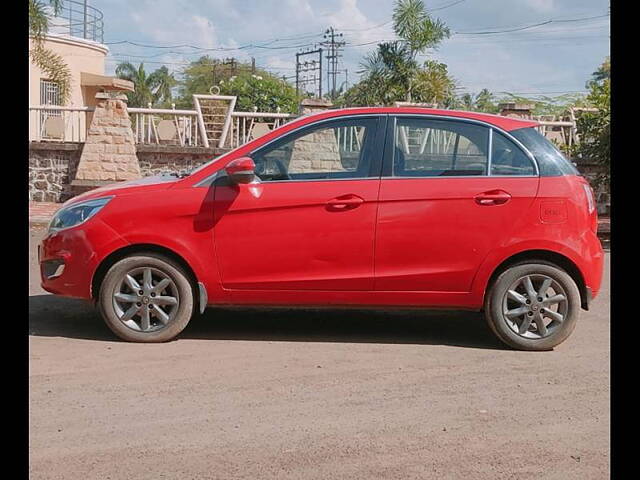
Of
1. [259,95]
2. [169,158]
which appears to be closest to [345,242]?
[169,158]

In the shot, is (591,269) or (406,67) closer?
(591,269)

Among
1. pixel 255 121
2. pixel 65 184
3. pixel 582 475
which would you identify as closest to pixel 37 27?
pixel 65 184

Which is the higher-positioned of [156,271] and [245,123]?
[245,123]

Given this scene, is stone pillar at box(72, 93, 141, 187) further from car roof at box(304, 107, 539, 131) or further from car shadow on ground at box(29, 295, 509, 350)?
car roof at box(304, 107, 539, 131)

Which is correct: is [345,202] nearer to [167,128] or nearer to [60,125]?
[167,128]

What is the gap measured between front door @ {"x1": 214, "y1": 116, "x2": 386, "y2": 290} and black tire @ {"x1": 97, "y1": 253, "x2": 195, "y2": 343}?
34 cm

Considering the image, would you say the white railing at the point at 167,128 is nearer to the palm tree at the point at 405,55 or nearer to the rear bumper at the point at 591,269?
the palm tree at the point at 405,55

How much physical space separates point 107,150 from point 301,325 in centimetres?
1255

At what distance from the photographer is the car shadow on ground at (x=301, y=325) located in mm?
6725

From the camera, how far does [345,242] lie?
634 centimetres

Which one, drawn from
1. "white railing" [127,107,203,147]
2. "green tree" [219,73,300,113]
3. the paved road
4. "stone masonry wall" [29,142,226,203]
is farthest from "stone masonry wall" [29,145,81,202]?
"green tree" [219,73,300,113]

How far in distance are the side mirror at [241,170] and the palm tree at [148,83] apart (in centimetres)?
5227

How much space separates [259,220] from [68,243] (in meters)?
1.49
